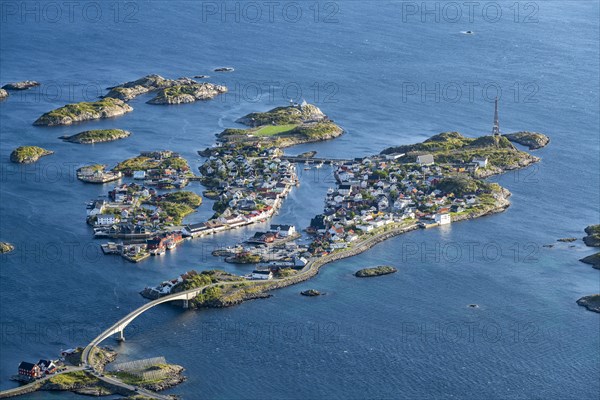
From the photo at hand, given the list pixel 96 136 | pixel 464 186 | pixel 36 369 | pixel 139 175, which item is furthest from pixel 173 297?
pixel 96 136

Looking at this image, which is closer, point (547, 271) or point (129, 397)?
point (129, 397)

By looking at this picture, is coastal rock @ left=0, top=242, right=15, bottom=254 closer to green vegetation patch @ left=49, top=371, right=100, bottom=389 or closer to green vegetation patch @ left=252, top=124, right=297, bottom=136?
green vegetation patch @ left=49, top=371, right=100, bottom=389

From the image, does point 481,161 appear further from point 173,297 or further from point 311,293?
point 173,297

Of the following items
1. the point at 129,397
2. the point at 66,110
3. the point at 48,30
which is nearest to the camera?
the point at 129,397

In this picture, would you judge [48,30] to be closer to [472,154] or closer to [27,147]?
[27,147]

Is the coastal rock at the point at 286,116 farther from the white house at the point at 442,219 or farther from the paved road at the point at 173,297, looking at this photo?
the paved road at the point at 173,297

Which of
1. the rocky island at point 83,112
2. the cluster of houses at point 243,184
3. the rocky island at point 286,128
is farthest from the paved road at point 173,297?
the rocky island at point 83,112

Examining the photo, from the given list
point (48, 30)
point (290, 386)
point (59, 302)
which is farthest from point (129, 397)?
point (48, 30)
